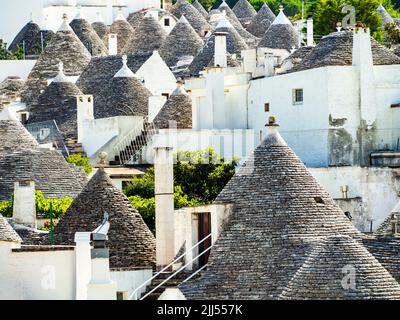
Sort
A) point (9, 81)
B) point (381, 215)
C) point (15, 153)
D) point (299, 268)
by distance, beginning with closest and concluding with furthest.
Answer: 1. point (299, 268)
2. point (381, 215)
3. point (15, 153)
4. point (9, 81)

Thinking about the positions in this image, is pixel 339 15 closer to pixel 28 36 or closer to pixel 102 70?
pixel 102 70

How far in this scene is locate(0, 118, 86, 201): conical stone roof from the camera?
40.7 metres

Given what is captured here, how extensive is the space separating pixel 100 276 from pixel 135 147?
26717mm

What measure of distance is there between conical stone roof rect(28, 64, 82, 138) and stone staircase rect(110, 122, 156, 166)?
10.5 feet

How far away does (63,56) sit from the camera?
6138 centimetres

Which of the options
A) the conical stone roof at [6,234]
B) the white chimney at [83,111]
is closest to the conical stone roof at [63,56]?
the white chimney at [83,111]

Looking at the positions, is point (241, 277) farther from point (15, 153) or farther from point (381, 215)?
point (15, 153)

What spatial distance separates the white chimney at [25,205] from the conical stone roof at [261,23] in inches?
1453

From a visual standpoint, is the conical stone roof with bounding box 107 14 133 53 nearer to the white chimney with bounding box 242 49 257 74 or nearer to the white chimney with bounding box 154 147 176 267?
the white chimney with bounding box 242 49 257 74

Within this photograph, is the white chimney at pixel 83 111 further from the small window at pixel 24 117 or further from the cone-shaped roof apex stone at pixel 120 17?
the cone-shaped roof apex stone at pixel 120 17

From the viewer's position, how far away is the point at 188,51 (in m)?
62.1

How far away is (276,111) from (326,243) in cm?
2229
